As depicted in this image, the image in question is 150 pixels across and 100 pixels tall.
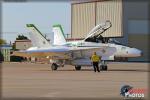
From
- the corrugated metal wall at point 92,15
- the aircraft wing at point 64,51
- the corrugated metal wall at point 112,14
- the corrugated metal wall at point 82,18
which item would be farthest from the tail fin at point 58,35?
the corrugated metal wall at point 82,18

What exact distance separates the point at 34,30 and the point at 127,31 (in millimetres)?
42864

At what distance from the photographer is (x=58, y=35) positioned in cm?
3891

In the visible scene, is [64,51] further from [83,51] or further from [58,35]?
[58,35]

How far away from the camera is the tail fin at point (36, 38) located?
3719cm

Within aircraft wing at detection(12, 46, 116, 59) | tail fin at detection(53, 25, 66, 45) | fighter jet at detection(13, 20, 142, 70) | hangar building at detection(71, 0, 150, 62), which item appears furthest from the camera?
hangar building at detection(71, 0, 150, 62)

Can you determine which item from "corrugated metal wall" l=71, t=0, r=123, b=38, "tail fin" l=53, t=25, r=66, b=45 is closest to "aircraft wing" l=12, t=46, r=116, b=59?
"tail fin" l=53, t=25, r=66, b=45

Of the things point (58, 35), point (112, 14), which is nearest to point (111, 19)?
point (112, 14)

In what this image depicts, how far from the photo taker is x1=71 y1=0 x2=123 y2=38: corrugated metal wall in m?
78.0

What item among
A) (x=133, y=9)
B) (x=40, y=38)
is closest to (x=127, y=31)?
(x=133, y=9)

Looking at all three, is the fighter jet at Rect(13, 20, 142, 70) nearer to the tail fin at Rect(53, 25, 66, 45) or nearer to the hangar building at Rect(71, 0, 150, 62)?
the tail fin at Rect(53, 25, 66, 45)

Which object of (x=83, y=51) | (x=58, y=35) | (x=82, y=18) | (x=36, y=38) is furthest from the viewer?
(x=82, y=18)

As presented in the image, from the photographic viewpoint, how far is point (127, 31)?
78438 millimetres

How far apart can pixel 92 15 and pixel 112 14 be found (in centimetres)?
394

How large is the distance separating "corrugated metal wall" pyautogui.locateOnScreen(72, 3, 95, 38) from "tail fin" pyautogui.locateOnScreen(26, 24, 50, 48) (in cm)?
4224
